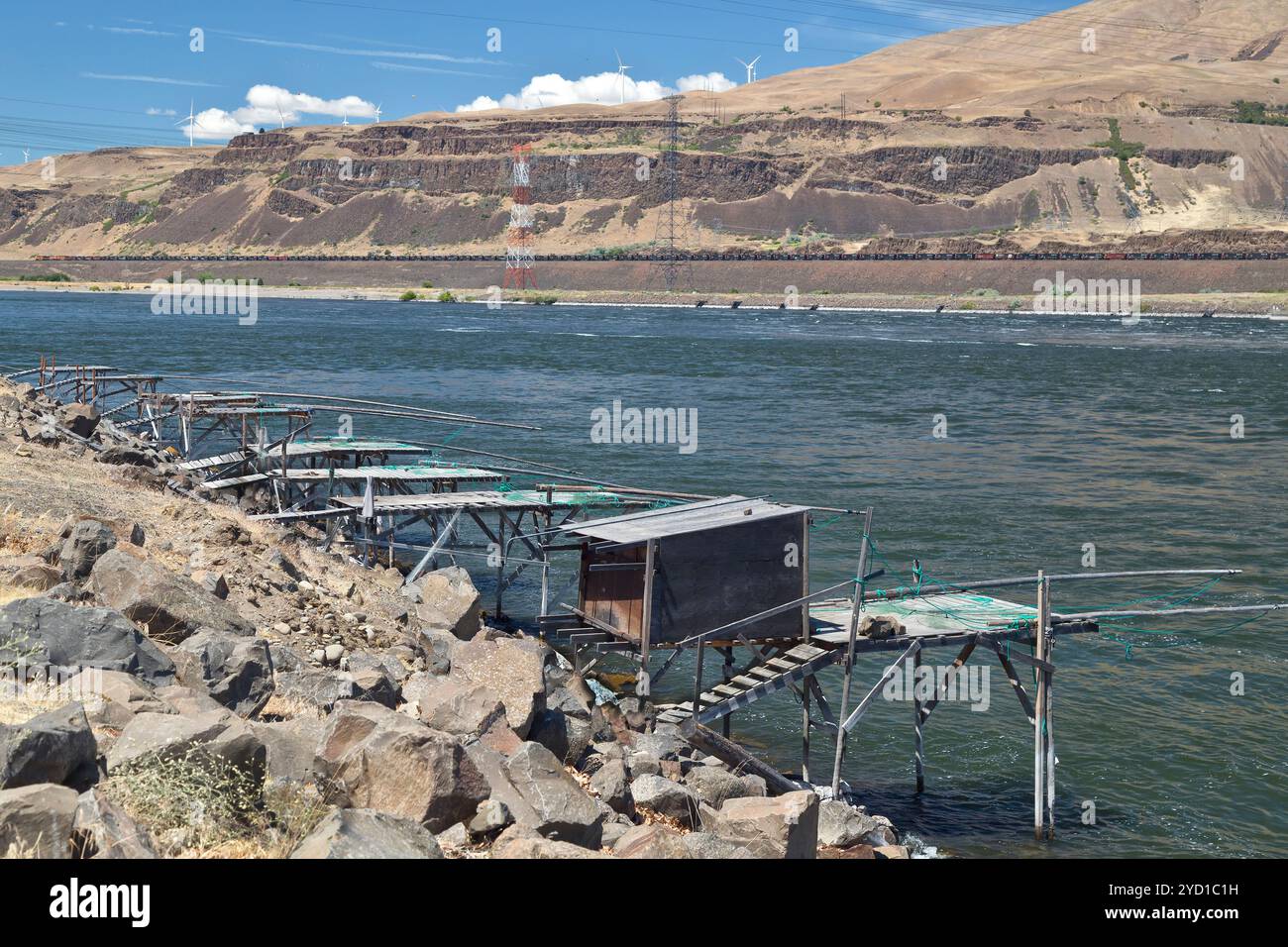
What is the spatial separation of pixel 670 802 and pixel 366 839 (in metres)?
4.55

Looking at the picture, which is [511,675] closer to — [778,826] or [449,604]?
[778,826]

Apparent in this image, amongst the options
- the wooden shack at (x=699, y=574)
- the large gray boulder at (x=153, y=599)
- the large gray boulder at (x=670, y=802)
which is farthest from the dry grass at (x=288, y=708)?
the wooden shack at (x=699, y=574)

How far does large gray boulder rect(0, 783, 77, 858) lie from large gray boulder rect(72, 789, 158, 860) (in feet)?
0.21

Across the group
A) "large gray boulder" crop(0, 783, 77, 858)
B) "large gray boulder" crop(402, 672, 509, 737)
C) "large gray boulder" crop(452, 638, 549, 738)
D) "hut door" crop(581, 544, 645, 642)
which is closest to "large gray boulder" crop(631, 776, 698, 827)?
"large gray boulder" crop(452, 638, 549, 738)

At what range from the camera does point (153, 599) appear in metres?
11.7

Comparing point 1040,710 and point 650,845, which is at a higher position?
point 650,845

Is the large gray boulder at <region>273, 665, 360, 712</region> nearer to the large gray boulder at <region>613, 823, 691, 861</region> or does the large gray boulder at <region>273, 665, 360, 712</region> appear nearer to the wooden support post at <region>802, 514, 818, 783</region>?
the large gray boulder at <region>613, 823, 691, 861</region>

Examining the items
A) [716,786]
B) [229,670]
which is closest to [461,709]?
[229,670]

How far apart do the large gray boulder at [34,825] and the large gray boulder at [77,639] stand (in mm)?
3163

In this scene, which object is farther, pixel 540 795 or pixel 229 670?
pixel 229 670

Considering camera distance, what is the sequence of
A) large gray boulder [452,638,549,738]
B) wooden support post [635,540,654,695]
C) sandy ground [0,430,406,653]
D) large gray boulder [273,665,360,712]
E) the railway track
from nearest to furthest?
large gray boulder [273,665,360,712] → large gray boulder [452,638,549,738] → sandy ground [0,430,406,653] → wooden support post [635,540,654,695] → the railway track

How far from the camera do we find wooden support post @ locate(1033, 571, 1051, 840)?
46.7 ft

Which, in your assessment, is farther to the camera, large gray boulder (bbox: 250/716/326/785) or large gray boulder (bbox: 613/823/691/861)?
large gray boulder (bbox: 250/716/326/785)

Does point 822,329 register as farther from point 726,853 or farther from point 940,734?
point 726,853
